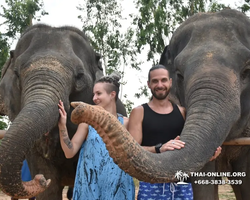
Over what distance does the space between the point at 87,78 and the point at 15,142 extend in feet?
5.92

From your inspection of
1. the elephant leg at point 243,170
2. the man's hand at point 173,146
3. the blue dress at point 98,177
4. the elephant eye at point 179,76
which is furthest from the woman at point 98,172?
the elephant leg at point 243,170

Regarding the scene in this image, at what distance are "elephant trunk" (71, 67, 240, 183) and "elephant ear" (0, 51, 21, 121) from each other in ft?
7.01

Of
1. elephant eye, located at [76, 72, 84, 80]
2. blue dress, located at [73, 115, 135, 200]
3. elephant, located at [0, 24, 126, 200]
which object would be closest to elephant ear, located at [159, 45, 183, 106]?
elephant, located at [0, 24, 126, 200]

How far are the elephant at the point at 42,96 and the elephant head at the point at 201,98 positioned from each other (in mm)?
951

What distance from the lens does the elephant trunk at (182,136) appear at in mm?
2645

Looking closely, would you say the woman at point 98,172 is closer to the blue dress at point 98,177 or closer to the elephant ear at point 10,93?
the blue dress at point 98,177

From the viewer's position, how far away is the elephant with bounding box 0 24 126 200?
361cm

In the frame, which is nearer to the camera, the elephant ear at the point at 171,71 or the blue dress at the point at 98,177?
the blue dress at the point at 98,177

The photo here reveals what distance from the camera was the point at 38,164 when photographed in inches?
212

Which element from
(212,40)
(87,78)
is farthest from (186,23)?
(87,78)

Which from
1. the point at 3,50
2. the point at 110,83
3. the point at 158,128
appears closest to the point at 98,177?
the point at 158,128

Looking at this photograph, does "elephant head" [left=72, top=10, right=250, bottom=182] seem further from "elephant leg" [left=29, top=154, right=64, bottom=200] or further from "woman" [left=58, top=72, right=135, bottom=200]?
"elephant leg" [left=29, top=154, right=64, bottom=200]

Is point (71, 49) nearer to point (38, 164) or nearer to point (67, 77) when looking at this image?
point (67, 77)

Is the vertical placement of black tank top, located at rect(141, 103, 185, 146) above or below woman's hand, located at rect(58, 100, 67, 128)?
below
